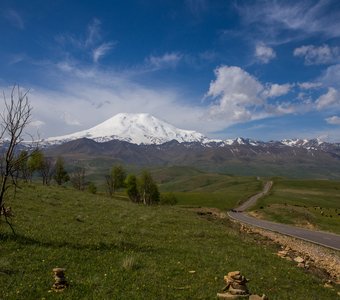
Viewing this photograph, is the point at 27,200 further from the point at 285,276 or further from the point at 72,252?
the point at 285,276

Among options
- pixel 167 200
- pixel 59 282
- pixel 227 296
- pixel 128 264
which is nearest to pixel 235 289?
pixel 227 296

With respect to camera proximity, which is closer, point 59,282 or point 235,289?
point 59,282

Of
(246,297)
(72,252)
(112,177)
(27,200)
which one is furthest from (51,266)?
(112,177)

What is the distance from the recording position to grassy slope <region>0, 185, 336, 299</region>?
52.6ft

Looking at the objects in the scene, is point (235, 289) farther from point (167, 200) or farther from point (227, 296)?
point (167, 200)

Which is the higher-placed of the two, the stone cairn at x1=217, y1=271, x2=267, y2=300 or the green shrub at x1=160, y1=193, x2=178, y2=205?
the stone cairn at x1=217, y1=271, x2=267, y2=300

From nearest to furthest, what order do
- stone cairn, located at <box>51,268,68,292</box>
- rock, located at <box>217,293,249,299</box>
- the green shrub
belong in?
stone cairn, located at <box>51,268,68,292</box> → rock, located at <box>217,293,249,299</box> → the green shrub

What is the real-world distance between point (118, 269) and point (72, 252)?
3.74 meters

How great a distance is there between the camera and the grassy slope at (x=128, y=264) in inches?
631

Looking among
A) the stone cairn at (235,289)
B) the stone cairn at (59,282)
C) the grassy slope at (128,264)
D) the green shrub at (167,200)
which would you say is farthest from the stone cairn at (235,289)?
the green shrub at (167,200)

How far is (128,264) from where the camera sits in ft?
64.4

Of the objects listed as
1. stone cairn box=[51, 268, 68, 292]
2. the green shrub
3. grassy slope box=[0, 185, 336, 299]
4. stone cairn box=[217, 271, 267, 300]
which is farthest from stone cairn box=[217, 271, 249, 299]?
the green shrub

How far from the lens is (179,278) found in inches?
749

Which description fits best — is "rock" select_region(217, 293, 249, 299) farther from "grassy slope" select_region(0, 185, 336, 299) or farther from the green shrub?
the green shrub
